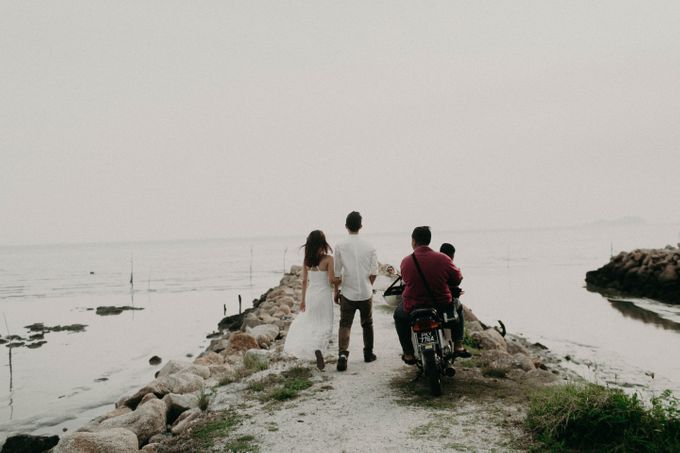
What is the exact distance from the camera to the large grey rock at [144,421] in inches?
244

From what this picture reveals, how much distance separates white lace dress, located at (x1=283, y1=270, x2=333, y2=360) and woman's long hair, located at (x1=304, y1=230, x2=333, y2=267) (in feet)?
0.63

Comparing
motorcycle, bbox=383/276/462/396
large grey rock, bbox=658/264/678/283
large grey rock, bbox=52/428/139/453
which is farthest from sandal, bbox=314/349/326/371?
large grey rock, bbox=658/264/678/283

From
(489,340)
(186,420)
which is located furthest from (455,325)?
(489,340)

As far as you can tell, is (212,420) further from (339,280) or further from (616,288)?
(616,288)

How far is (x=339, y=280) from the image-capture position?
22.9 ft

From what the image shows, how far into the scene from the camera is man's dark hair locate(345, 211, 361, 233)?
674 centimetres

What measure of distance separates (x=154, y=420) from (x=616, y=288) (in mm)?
26150

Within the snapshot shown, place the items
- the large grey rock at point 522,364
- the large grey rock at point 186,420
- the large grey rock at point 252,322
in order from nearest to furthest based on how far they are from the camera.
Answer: the large grey rock at point 186,420, the large grey rock at point 522,364, the large grey rock at point 252,322

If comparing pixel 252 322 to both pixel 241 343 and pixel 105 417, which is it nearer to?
pixel 241 343

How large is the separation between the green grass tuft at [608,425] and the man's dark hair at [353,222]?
129 inches

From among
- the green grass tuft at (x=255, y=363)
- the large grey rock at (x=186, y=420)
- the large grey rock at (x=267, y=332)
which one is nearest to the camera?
the large grey rock at (x=186, y=420)

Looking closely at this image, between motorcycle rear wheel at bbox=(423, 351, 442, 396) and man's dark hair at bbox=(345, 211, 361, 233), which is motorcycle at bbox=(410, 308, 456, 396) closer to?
motorcycle rear wheel at bbox=(423, 351, 442, 396)

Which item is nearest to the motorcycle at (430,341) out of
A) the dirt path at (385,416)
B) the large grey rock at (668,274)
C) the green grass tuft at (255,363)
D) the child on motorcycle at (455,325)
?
the child on motorcycle at (455,325)

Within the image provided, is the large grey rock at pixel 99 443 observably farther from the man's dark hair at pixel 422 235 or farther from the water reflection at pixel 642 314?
the water reflection at pixel 642 314
